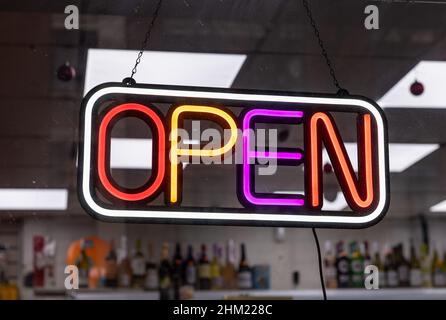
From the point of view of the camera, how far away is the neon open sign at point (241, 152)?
203cm

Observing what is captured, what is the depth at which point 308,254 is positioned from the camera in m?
5.79

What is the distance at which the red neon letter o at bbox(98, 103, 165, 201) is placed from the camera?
2021 mm

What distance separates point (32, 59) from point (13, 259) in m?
2.85

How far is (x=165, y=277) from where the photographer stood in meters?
4.63

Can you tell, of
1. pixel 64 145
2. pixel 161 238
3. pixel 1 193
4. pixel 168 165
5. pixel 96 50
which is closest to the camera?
pixel 168 165

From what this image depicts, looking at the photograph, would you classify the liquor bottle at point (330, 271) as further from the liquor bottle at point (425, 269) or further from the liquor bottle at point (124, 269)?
the liquor bottle at point (124, 269)

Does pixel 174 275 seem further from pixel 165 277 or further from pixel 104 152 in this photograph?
pixel 104 152

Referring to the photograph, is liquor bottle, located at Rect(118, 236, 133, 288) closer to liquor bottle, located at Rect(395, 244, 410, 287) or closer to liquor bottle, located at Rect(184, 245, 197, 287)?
liquor bottle, located at Rect(184, 245, 197, 287)

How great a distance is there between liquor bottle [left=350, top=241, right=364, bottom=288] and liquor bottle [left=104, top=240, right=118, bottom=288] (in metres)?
1.32

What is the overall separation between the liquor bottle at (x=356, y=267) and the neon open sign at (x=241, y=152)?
2.35 meters

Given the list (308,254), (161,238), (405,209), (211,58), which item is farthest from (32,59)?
(405,209)

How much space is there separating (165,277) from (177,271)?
4.4 inches

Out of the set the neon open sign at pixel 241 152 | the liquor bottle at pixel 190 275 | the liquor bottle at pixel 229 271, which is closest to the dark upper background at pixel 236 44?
the neon open sign at pixel 241 152
